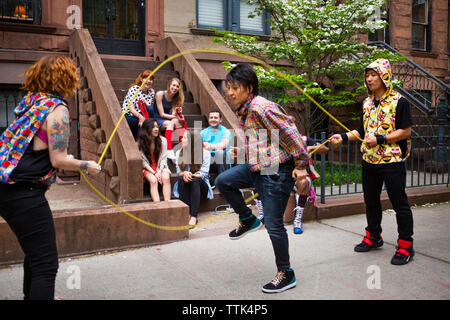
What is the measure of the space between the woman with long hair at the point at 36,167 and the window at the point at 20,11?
8.48 meters

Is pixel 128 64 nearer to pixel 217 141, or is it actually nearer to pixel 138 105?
pixel 138 105

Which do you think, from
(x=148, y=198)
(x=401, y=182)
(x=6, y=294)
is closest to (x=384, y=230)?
(x=401, y=182)

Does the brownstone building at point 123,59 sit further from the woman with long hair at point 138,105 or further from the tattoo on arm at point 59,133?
the tattoo on arm at point 59,133

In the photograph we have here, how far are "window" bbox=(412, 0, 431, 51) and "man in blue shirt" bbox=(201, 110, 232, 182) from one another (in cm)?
1133

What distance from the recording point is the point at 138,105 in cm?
768

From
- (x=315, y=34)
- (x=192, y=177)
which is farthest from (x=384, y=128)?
(x=315, y=34)

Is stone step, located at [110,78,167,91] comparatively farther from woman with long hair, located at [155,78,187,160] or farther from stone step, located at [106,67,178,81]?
woman with long hair, located at [155,78,187,160]

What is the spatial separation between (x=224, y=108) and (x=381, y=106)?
12.8 feet

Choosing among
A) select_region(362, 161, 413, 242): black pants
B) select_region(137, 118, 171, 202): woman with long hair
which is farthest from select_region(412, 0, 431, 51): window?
select_region(362, 161, 413, 242): black pants

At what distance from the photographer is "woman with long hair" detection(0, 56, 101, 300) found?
2.79 m

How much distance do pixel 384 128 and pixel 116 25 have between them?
9423 mm

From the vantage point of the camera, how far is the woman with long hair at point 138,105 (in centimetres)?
755

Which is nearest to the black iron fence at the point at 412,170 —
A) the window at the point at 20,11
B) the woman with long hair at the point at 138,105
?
the woman with long hair at the point at 138,105
